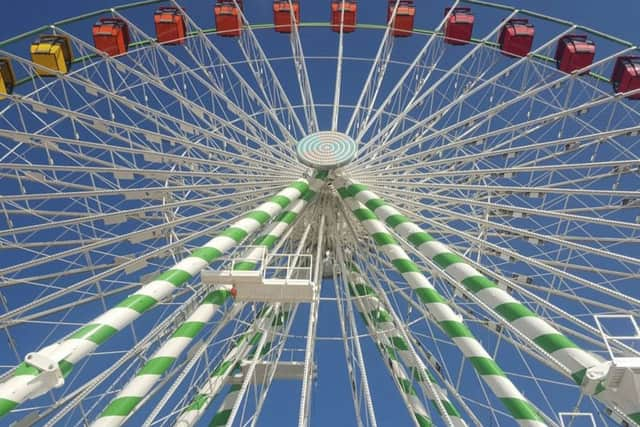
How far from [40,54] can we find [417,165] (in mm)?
11180

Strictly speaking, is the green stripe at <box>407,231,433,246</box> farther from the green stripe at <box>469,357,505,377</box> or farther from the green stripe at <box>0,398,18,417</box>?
the green stripe at <box>0,398,18,417</box>

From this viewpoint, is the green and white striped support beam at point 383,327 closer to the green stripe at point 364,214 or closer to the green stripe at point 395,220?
the green stripe at point 364,214

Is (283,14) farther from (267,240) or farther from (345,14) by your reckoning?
(267,240)

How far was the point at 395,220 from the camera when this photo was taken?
434 inches

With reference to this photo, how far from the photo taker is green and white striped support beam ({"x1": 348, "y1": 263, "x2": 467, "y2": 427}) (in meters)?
12.4

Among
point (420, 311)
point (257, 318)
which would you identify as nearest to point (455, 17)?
point (420, 311)

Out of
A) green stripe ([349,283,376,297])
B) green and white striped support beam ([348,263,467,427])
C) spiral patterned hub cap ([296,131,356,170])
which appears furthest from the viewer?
green stripe ([349,283,376,297])

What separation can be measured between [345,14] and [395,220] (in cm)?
1222

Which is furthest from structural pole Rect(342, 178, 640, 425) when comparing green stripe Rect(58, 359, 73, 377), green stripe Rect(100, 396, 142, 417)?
green stripe Rect(58, 359, 73, 377)

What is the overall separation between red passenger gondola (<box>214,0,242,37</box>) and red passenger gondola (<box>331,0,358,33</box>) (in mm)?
3214

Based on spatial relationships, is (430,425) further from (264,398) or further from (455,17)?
(455,17)

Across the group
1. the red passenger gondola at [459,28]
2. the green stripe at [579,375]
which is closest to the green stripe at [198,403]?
the green stripe at [579,375]

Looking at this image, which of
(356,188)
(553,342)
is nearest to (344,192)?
(356,188)

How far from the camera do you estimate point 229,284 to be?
32.2 feet
